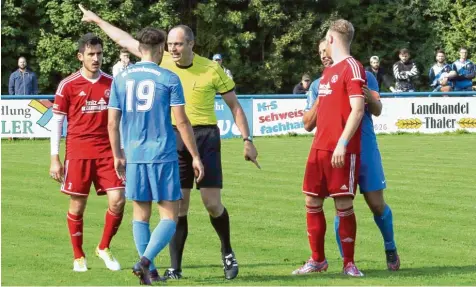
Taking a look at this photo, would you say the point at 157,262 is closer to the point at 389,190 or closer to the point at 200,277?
the point at 200,277

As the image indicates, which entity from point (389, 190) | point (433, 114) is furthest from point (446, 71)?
point (389, 190)

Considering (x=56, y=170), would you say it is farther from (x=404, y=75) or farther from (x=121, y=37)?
(x=404, y=75)

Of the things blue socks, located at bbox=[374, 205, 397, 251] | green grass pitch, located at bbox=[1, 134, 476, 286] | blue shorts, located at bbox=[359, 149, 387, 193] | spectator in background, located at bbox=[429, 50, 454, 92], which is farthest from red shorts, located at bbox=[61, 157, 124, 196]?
spectator in background, located at bbox=[429, 50, 454, 92]

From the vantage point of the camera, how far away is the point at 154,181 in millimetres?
9414

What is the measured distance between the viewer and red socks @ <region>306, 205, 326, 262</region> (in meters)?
10.3

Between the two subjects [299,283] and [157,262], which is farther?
[157,262]

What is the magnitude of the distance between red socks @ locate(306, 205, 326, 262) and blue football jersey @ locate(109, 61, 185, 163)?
143 centimetres

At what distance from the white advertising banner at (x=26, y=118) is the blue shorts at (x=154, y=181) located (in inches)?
735

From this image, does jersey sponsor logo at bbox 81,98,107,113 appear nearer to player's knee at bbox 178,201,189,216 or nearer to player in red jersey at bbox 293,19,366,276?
player's knee at bbox 178,201,189,216

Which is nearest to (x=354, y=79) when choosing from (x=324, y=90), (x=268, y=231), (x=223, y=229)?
(x=324, y=90)

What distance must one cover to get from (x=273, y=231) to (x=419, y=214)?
2228 mm

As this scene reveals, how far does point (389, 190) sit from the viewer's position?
679 inches

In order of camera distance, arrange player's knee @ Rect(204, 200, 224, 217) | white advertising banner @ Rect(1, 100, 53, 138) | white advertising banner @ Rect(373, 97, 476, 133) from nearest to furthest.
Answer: player's knee @ Rect(204, 200, 224, 217)
white advertising banner @ Rect(1, 100, 53, 138)
white advertising banner @ Rect(373, 97, 476, 133)

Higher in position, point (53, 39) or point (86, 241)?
point (53, 39)
